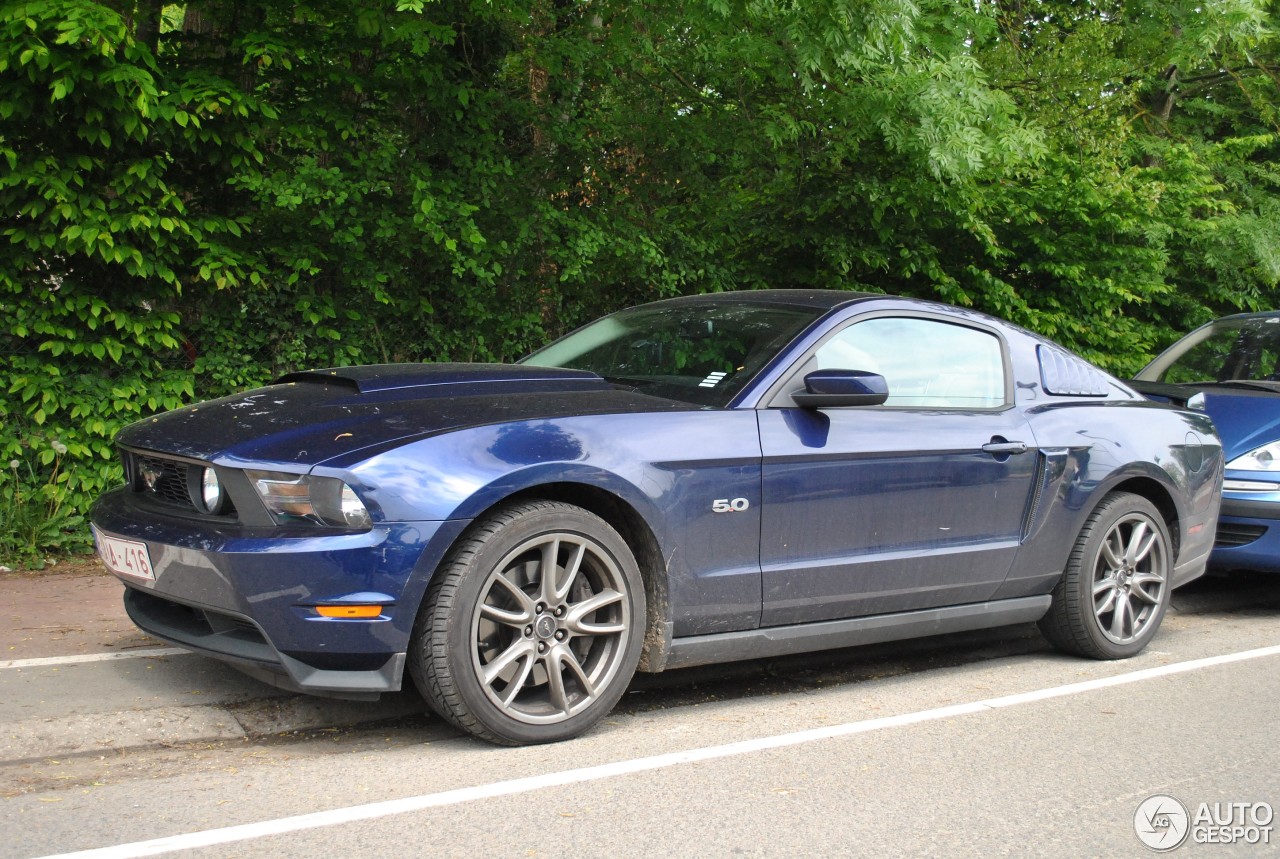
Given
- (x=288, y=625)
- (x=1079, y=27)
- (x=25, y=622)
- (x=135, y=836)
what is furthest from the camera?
(x=1079, y=27)

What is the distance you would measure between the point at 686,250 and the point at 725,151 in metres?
0.82

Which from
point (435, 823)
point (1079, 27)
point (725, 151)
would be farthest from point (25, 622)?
point (1079, 27)

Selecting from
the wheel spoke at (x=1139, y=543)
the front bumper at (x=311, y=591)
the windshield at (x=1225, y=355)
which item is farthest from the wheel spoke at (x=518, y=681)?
the windshield at (x=1225, y=355)

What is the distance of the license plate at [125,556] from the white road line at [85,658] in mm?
686

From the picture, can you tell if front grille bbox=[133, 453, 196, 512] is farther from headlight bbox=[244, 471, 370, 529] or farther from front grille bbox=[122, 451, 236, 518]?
headlight bbox=[244, 471, 370, 529]

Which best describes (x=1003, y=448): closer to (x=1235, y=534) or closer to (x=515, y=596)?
(x=515, y=596)

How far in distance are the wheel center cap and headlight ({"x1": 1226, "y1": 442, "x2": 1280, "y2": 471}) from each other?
467 centimetres

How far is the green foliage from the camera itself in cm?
741

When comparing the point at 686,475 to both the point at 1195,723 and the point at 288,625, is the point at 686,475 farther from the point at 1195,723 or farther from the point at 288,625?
the point at 1195,723

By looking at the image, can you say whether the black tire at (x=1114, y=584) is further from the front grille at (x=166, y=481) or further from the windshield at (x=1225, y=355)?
the front grille at (x=166, y=481)

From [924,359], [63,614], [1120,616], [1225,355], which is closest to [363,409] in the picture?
[924,359]

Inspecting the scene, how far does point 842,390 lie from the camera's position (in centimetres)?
472

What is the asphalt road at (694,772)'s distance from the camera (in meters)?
3.52

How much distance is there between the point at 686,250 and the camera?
959 cm
